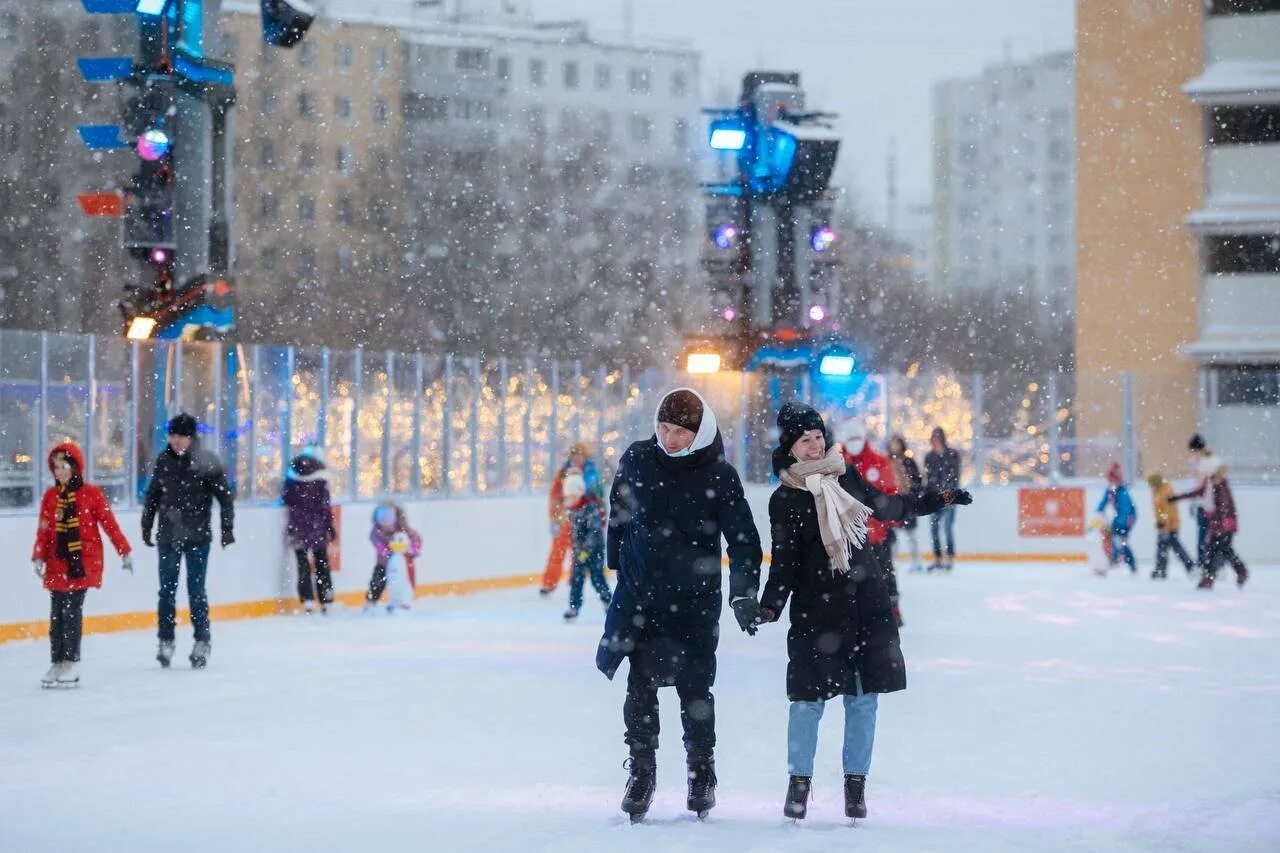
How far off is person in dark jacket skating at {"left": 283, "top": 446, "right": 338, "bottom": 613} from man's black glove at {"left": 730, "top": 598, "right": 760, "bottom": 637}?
36.7 ft

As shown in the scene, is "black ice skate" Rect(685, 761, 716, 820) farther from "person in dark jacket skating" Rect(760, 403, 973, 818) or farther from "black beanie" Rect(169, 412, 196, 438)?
"black beanie" Rect(169, 412, 196, 438)

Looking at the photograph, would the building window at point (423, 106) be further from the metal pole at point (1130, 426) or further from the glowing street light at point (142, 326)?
the glowing street light at point (142, 326)

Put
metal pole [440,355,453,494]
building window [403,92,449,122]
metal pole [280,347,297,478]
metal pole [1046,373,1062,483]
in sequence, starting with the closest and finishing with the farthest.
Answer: metal pole [280,347,297,478] < metal pole [440,355,453,494] < metal pole [1046,373,1062,483] < building window [403,92,449,122]

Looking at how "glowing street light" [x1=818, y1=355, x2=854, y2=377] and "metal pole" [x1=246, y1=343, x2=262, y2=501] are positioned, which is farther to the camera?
"glowing street light" [x1=818, y1=355, x2=854, y2=377]

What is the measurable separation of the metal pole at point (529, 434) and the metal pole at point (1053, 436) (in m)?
7.57

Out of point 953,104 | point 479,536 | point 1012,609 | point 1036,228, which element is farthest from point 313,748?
point 953,104

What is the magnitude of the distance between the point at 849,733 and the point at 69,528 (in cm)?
595

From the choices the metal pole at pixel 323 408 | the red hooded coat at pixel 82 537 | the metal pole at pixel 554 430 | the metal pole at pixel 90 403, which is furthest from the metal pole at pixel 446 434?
the red hooded coat at pixel 82 537

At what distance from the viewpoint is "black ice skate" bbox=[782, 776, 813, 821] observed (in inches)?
275

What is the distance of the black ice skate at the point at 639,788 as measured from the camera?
6996 mm

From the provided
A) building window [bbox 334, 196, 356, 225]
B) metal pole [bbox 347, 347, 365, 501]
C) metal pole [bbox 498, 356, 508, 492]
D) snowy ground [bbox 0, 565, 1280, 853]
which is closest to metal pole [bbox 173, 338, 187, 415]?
snowy ground [bbox 0, 565, 1280, 853]

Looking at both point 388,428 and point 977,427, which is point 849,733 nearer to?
point 388,428

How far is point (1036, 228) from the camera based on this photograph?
375 ft

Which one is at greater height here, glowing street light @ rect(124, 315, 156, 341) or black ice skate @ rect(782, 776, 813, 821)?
glowing street light @ rect(124, 315, 156, 341)
